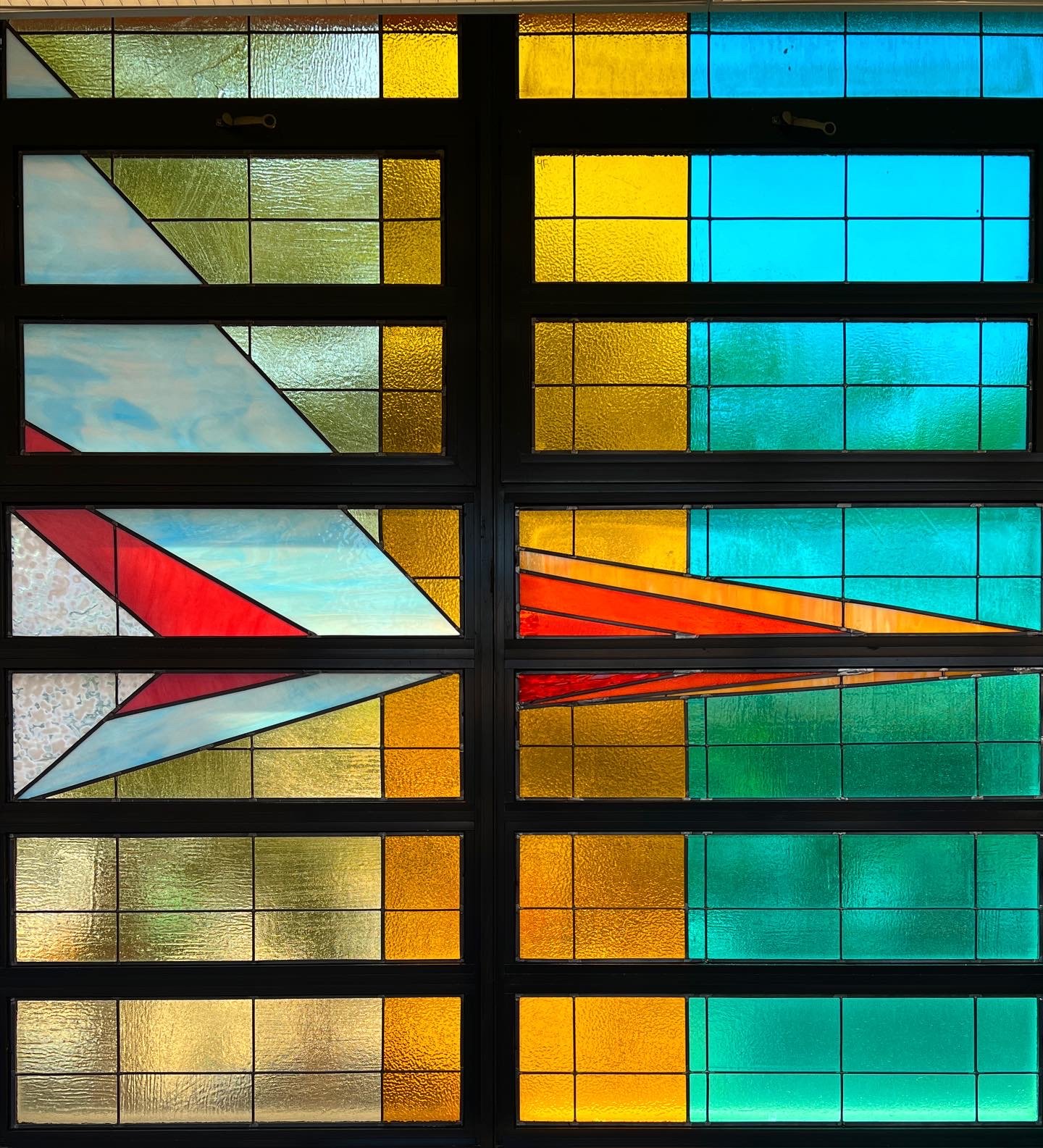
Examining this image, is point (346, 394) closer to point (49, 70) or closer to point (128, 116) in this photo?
point (128, 116)

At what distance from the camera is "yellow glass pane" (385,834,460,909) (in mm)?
2184

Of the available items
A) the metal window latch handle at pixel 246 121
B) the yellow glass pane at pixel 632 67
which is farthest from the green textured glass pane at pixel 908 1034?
the metal window latch handle at pixel 246 121

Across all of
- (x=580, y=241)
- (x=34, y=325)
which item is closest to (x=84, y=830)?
(x=34, y=325)

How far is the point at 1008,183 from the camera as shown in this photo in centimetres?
217

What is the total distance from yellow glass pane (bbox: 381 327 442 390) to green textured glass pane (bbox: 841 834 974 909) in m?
1.65

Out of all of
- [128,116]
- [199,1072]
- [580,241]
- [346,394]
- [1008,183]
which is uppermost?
[128,116]

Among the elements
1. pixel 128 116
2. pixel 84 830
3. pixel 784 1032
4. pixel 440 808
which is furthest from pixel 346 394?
pixel 784 1032

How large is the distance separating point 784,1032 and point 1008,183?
232 cm

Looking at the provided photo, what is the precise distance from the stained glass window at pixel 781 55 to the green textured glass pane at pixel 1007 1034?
94.3 inches

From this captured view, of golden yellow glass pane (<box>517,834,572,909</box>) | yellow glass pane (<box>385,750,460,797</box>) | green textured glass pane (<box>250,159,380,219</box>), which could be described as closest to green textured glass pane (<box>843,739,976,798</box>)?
golden yellow glass pane (<box>517,834,572,909</box>)

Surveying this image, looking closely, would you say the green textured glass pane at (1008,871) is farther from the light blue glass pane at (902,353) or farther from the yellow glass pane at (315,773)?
the yellow glass pane at (315,773)

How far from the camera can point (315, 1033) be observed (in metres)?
2.19

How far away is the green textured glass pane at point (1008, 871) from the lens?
219cm

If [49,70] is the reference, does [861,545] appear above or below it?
below
